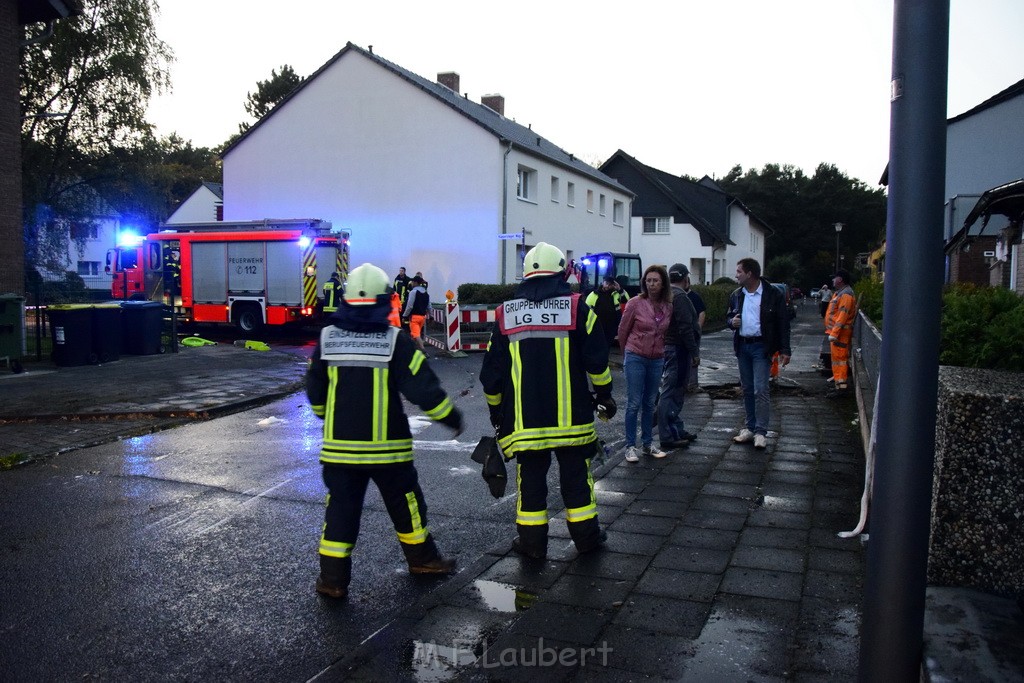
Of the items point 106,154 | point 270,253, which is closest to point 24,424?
point 270,253

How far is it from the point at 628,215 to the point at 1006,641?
138 feet

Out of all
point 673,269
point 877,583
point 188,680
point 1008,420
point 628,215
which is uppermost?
point 628,215

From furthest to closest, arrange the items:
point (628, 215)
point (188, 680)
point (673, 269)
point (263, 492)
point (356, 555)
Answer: point (628, 215), point (673, 269), point (263, 492), point (356, 555), point (188, 680)

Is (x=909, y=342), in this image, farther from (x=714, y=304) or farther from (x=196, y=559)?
(x=714, y=304)

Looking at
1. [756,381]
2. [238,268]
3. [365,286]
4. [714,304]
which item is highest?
[238,268]

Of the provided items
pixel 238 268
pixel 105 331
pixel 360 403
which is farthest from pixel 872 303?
pixel 238 268

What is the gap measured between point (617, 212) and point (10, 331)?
3275 cm

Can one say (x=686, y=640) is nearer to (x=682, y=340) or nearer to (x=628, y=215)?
(x=682, y=340)

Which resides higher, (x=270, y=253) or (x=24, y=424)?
(x=270, y=253)

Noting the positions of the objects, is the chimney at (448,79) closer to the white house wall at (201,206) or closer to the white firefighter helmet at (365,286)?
the white house wall at (201,206)

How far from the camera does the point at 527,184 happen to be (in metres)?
31.3

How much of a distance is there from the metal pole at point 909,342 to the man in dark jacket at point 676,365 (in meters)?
5.36

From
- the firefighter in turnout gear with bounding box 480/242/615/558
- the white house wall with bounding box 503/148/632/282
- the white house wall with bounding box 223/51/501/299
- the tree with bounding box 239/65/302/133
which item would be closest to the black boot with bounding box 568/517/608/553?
the firefighter in turnout gear with bounding box 480/242/615/558

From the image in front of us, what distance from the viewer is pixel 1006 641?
9.77ft
